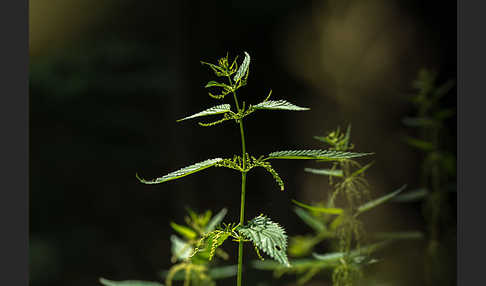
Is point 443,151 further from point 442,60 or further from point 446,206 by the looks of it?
point 442,60

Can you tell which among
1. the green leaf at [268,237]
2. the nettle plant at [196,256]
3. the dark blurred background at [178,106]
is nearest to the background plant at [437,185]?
the dark blurred background at [178,106]

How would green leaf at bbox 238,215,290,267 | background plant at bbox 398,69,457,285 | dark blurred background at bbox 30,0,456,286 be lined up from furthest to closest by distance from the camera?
dark blurred background at bbox 30,0,456,286 → background plant at bbox 398,69,457,285 → green leaf at bbox 238,215,290,267

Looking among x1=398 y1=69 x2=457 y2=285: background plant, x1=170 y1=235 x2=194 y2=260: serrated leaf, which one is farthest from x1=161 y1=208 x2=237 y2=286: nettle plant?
x1=398 y1=69 x2=457 y2=285: background plant

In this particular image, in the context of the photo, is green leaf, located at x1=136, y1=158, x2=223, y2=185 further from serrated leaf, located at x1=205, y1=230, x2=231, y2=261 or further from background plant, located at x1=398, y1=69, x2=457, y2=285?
background plant, located at x1=398, y1=69, x2=457, y2=285

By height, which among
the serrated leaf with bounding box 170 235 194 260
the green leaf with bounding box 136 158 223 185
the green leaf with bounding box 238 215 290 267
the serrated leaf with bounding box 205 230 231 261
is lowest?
the serrated leaf with bounding box 170 235 194 260

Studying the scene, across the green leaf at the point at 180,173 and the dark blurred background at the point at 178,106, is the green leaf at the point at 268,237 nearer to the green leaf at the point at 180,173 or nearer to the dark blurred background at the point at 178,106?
the green leaf at the point at 180,173

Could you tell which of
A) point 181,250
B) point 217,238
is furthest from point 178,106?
point 217,238

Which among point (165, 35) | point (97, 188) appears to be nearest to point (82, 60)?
point (165, 35)
